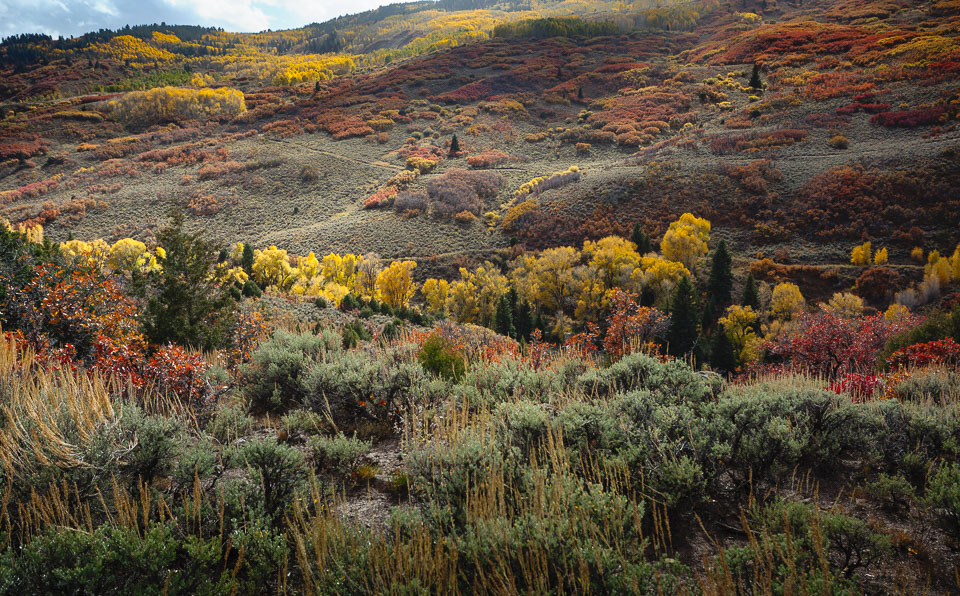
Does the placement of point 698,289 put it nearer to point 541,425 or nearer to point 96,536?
point 541,425

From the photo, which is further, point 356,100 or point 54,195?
point 356,100

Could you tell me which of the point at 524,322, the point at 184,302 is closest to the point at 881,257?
the point at 524,322

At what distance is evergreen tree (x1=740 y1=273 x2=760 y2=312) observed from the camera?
3039 cm

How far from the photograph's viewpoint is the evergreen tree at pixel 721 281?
105 feet

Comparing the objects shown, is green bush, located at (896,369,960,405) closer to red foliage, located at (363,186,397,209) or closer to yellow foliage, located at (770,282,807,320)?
yellow foliage, located at (770,282,807,320)

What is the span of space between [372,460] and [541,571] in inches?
100

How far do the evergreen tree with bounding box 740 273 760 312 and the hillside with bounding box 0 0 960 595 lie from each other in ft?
0.62

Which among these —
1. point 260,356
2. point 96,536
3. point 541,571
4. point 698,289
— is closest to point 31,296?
point 260,356

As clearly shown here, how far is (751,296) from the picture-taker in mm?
30484

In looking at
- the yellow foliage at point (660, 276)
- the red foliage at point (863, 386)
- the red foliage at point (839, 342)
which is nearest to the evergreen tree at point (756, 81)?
the yellow foliage at point (660, 276)

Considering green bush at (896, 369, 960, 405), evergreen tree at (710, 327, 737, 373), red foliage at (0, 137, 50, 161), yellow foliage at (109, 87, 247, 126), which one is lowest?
evergreen tree at (710, 327, 737, 373)

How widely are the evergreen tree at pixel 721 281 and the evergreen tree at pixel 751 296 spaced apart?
1.40 metres

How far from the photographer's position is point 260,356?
6742 millimetres

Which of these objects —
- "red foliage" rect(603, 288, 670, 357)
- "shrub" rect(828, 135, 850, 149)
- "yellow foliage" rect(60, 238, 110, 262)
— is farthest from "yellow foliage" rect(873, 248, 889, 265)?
"yellow foliage" rect(60, 238, 110, 262)
